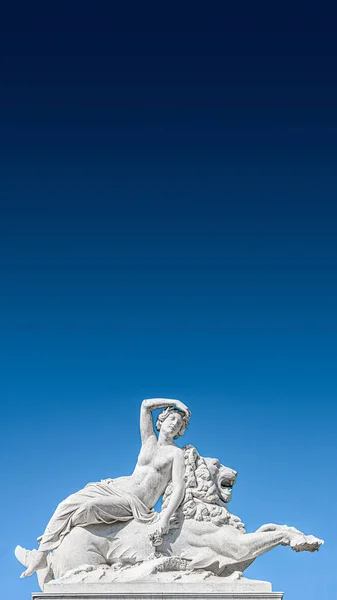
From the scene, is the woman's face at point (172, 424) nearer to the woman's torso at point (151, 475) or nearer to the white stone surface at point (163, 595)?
the woman's torso at point (151, 475)

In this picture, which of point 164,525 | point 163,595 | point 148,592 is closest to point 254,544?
point 164,525

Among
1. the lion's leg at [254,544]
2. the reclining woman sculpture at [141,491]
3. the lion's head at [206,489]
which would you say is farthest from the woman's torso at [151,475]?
the lion's leg at [254,544]

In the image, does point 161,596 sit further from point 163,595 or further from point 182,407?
point 182,407

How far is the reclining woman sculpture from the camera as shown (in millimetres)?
16000

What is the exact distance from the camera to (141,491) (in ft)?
54.1

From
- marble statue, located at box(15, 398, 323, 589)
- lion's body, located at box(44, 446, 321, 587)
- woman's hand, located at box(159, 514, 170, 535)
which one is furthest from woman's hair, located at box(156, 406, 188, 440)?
woman's hand, located at box(159, 514, 170, 535)

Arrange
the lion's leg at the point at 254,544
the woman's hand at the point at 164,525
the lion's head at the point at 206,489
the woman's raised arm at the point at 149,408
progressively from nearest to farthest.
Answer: the woman's hand at the point at 164,525 < the lion's leg at the point at 254,544 < the lion's head at the point at 206,489 < the woman's raised arm at the point at 149,408

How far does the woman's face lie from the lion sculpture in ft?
2.91

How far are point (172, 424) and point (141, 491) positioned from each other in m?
1.23

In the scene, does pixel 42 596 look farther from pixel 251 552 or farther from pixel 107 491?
pixel 251 552

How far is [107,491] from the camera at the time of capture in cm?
1641

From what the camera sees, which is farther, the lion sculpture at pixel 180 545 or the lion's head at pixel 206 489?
the lion's head at pixel 206 489

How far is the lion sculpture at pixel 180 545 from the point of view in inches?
623

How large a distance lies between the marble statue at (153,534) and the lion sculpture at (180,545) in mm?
15
